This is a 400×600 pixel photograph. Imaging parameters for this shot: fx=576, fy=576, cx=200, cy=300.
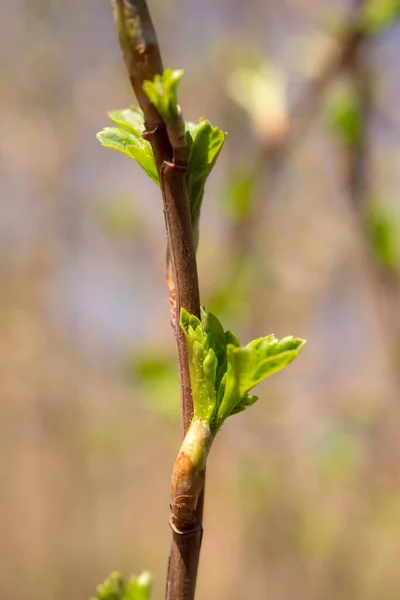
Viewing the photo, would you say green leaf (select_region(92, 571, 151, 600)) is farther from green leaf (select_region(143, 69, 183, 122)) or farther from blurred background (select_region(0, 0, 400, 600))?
blurred background (select_region(0, 0, 400, 600))

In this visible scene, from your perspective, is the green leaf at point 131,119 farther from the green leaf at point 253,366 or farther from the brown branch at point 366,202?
the brown branch at point 366,202

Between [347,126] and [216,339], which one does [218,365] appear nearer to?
[216,339]

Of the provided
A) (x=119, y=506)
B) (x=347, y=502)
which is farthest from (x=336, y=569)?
(x=119, y=506)

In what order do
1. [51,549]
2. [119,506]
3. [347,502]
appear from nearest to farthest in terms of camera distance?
[347,502], [51,549], [119,506]

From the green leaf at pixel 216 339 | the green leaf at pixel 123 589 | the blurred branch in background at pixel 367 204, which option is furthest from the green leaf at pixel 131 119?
the blurred branch in background at pixel 367 204

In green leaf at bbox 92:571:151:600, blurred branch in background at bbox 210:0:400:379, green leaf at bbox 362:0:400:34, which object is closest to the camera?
green leaf at bbox 92:571:151:600

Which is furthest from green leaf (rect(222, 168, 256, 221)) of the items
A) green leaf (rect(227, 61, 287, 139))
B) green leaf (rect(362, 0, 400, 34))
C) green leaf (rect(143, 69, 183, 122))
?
green leaf (rect(143, 69, 183, 122))

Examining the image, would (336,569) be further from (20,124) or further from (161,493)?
(20,124)
